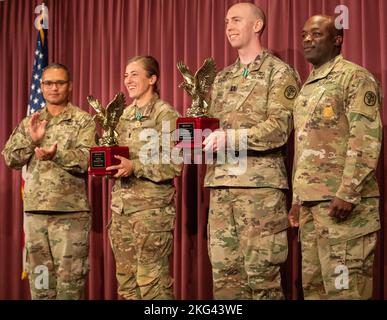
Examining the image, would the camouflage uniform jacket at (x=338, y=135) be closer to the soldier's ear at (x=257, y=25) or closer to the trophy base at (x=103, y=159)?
the soldier's ear at (x=257, y=25)

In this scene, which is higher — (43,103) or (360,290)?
(43,103)

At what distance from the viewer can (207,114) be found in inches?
131

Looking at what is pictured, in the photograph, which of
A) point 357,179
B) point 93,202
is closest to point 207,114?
point 357,179

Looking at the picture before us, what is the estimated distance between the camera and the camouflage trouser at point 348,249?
2.93m

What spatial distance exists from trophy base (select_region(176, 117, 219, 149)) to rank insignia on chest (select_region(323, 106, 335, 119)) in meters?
0.54

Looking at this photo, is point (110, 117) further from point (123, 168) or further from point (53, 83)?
point (53, 83)

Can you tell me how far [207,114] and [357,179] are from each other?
818mm

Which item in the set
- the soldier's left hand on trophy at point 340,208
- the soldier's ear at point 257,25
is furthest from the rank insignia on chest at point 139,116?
the soldier's left hand on trophy at point 340,208

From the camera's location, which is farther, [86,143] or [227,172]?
[86,143]

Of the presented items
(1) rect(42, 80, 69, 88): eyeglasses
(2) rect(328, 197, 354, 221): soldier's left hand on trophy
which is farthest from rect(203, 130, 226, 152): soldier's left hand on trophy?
(1) rect(42, 80, 69, 88): eyeglasses

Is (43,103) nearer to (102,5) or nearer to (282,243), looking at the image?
(102,5)

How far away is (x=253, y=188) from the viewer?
3186 millimetres

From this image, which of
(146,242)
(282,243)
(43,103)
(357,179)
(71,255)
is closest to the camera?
(357,179)

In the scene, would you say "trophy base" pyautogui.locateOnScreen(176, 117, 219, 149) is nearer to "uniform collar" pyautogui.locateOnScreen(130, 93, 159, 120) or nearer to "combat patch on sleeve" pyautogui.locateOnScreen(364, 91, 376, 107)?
"uniform collar" pyautogui.locateOnScreen(130, 93, 159, 120)
